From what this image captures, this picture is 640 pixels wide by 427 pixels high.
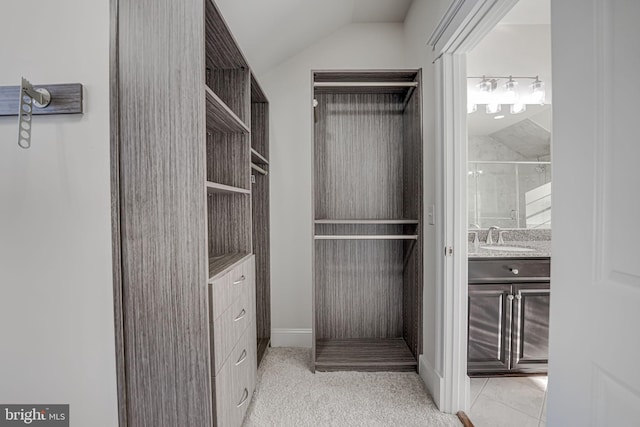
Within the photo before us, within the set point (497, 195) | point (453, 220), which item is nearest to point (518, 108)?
point (497, 195)

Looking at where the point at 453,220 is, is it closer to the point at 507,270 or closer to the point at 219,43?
the point at 507,270

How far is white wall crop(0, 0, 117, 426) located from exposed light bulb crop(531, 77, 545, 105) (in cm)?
280

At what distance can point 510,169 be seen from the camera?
2.34 m

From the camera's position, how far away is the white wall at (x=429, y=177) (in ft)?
5.85

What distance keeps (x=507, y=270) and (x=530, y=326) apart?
16.5 inches

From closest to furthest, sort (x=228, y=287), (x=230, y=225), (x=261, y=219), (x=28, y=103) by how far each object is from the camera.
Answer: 1. (x=28, y=103)
2. (x=228, y=287)
3. (x=230, y=225)
4. (x=261, y=219)

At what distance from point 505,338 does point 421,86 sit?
1.83m

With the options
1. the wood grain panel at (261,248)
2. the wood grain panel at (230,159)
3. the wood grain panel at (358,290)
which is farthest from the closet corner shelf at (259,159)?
the wood grain panel at (358,290)

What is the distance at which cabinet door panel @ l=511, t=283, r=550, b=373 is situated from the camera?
74.9 inches

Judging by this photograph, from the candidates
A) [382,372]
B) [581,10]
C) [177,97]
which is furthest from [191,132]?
[382,372]

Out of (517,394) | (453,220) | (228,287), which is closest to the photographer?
(228,287)

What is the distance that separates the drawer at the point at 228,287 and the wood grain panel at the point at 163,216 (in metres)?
0.06

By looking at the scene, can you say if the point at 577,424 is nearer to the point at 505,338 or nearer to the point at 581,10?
the point at 581,10

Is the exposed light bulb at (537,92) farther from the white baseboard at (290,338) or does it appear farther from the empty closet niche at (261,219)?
the white baseboard at (290,338)
